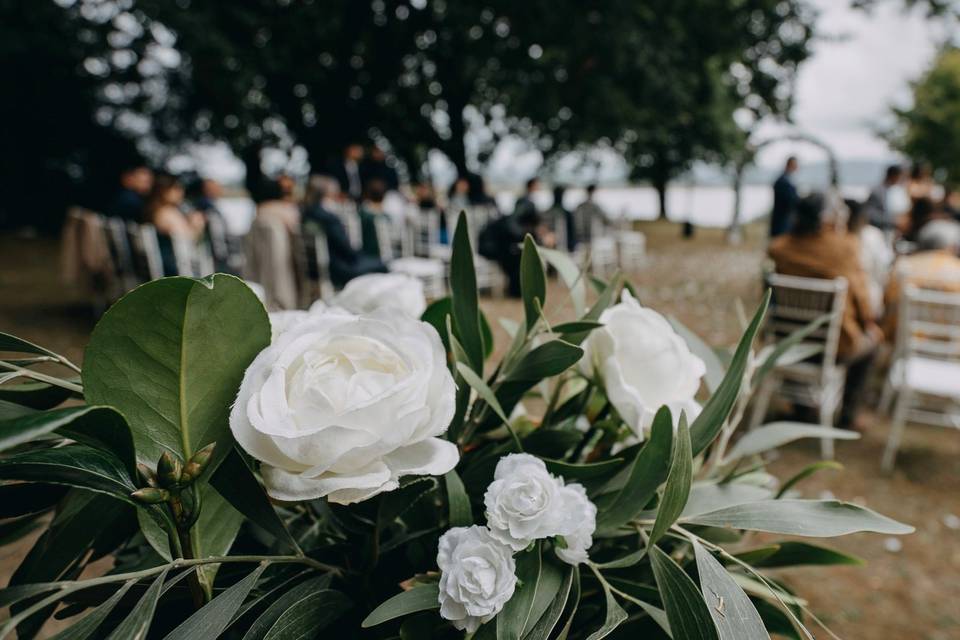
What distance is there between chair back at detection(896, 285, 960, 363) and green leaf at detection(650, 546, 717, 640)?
12.3 feet

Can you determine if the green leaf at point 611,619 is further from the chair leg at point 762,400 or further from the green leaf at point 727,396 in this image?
the chair leg at point 762,400

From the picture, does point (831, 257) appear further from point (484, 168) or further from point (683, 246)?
point (484, 168)

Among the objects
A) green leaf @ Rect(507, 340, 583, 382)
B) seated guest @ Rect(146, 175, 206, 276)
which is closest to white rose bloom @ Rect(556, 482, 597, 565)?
green leaf @ Rect(507, 340, 583, 382)

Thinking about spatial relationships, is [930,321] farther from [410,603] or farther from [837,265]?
[410,603]

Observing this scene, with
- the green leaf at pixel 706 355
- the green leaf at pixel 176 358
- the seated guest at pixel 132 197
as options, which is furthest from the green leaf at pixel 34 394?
the seated guest at pixel 132 197

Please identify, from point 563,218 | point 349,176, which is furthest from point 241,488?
point 349,176

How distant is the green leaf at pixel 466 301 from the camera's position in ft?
1.94

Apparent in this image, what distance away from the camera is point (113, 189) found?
1473 cm

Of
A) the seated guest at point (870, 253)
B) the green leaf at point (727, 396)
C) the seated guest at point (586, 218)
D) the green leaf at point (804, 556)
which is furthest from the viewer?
the seated guest at point (586, 218)

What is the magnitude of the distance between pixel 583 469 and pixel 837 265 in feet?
13.7

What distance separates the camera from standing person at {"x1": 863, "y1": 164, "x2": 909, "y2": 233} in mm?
7152

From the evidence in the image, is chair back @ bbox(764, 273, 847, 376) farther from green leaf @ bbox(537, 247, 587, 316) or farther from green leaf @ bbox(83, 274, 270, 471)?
green leaf @ bbox(83, 274, 270, 471)

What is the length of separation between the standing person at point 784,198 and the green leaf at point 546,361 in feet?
29.7

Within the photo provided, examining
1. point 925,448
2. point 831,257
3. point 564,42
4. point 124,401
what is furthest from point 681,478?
point 564,42
